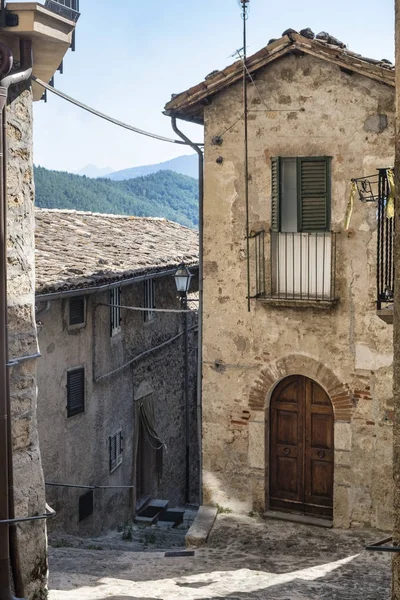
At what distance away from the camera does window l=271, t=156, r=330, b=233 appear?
1031cm

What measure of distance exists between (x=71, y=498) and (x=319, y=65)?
25.6ft

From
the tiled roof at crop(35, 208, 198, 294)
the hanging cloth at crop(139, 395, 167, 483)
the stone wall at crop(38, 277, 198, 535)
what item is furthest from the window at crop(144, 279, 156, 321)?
the hanging cloth at crop(139, 395, 167, 483)

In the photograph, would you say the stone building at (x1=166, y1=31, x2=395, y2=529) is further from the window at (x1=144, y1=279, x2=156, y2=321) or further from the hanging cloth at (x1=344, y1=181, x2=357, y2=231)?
the window at (x1=144, y1=279, x2=156, y2=321)

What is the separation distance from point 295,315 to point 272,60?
Result: 347 cm

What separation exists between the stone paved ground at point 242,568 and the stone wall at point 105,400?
159 cm

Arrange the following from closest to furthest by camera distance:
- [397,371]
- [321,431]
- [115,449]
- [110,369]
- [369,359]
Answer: [397,371], [369,359], [321,431], [110,369], [115,449]

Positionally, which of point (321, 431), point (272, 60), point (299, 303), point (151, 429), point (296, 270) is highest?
point (272, 60)

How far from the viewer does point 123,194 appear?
53750 millimetres

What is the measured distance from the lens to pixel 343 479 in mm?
10383

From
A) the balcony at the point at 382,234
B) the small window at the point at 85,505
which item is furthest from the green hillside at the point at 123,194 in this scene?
the balcony at the point at 382,234

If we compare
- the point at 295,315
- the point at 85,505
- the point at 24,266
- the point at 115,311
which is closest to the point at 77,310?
the point at 115,311

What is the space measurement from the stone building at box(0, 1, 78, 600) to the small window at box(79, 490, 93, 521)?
734 cm

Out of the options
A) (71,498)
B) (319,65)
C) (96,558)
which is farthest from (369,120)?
(71,498)

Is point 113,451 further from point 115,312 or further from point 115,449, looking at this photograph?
point 115,312
